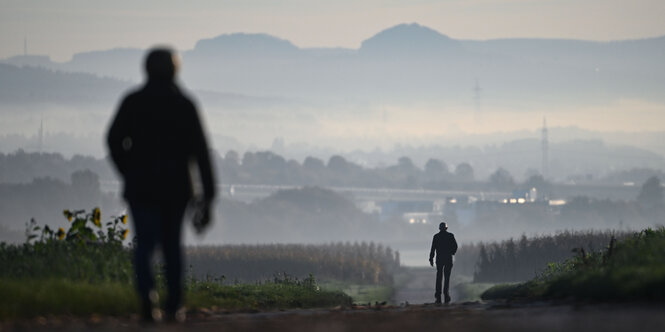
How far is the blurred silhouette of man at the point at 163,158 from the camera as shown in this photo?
12.8 m

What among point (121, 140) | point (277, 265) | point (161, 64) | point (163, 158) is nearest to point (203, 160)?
point (163, 158)

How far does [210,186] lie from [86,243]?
34.0 ft

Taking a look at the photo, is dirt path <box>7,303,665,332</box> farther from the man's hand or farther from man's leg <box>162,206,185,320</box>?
the man's hand

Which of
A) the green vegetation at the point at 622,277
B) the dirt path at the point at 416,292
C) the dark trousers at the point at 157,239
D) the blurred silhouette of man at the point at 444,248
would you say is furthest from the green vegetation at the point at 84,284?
the dirt path at the point at 416,292

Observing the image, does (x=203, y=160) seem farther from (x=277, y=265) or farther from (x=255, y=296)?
(x=277, y=265)

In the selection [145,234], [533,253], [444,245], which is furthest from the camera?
[533,253]

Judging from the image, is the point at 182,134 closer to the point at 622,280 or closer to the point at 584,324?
the point at 584,324

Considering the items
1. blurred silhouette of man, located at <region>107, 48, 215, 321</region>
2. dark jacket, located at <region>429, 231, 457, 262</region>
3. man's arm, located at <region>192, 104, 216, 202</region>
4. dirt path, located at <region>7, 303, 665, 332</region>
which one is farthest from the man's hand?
dark jacket, located at <region>429, 231, 457, 262</region>

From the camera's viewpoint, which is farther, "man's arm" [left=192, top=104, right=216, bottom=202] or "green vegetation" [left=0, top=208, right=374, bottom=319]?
"green vegetation" [left=0, top=208, right=374, bottom=319]

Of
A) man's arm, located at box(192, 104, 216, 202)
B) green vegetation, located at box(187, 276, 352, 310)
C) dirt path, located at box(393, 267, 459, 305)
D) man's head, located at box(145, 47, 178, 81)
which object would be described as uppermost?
man's head, located at box(145, 47, 178, 81)

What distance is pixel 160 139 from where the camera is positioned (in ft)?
42.5

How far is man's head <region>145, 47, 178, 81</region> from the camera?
512 inches

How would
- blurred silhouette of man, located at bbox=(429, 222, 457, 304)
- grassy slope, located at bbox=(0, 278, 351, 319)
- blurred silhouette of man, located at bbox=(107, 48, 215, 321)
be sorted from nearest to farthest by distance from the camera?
blurred silhouette of man, located at bbox=(107, 48, 215, 321) < grassy slope, located at bbox=(0, 278, 351, 319) < blurred silhouette of man, located at bbox=(429, 222, 457, 304)

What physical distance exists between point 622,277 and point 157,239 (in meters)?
8.34
